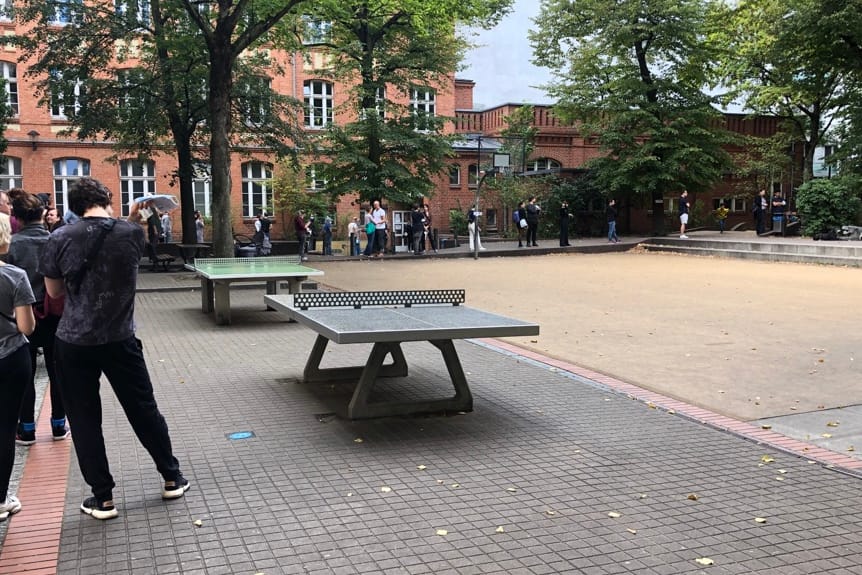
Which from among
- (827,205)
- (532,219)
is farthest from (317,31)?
(827,205)

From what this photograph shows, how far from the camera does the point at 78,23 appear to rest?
2136 centimetres

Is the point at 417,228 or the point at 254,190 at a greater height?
the point at 254,190

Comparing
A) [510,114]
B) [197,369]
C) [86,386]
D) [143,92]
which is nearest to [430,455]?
[86,386]

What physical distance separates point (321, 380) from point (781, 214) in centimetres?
2878

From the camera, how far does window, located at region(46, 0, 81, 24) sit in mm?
20547

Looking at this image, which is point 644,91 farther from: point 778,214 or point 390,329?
point 390,329

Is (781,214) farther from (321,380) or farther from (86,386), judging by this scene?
(86,386)

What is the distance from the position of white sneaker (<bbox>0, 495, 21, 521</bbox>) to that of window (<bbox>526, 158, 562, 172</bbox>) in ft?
119

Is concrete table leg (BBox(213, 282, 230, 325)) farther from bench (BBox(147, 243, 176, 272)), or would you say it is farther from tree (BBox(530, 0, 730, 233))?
tree (BBox(530, 0, 730, 233))

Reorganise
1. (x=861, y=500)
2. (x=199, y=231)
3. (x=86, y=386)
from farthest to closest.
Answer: (x=199, y=231) < (x=861, y=500) < (x=86, y=386)

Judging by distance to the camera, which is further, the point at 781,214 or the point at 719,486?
the point at 781,214

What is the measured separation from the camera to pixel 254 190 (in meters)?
37.1

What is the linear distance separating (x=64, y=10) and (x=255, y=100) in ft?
19.3

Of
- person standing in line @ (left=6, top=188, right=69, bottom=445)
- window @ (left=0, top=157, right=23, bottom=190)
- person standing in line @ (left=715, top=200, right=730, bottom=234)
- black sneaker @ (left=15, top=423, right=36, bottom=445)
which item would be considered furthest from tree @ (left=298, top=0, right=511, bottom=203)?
black sneaker @ (left=15, top=423, right=36, bottom=445)
